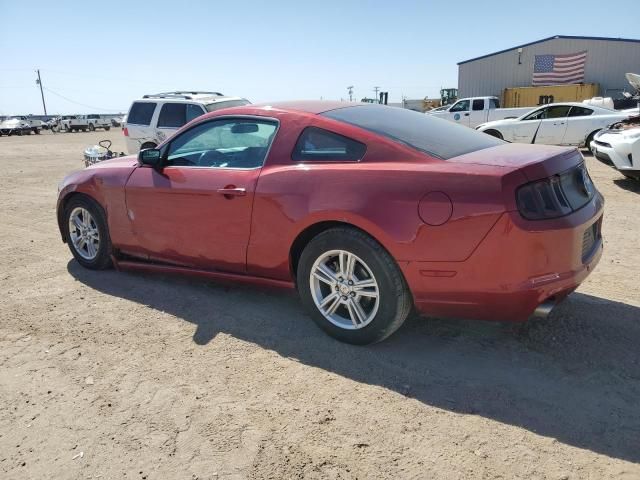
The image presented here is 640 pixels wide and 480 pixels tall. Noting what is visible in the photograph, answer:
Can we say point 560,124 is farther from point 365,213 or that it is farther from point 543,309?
point 365,213

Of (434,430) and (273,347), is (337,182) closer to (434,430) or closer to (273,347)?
(273,347)

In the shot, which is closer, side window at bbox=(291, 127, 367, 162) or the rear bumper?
the rear bumper

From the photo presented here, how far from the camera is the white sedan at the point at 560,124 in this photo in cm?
1390

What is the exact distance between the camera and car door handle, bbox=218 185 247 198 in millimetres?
3578

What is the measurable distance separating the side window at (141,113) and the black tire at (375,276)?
31.0ft

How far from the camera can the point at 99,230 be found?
184 inches

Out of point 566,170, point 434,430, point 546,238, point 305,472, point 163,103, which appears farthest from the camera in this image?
point 163,103

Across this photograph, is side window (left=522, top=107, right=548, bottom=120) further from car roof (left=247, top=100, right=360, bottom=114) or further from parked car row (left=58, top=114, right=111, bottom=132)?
parked car row (left=58, top=114, right=111, bottom=132)

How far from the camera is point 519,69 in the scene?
106 ft

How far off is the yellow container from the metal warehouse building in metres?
1.09

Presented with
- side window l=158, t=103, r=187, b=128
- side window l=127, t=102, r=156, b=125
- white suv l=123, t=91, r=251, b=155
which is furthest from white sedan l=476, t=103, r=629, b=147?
side window l=127, t=102, r=156, b=125

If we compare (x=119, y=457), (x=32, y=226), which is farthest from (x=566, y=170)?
(x=32, y=226)

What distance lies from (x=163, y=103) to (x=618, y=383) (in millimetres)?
10576

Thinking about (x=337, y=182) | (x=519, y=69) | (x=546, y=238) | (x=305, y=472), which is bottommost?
(x=305, y=472)
